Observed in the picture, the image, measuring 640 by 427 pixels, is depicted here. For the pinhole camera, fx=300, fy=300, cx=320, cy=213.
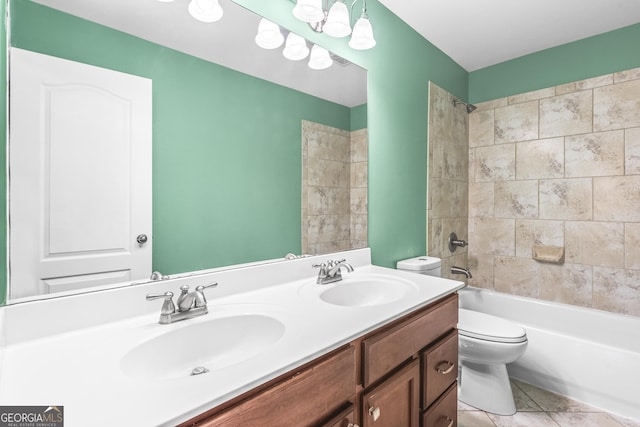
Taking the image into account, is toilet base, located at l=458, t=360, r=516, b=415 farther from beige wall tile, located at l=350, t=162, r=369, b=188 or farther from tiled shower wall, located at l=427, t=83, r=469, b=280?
beige wall tile, located at l=350, t=162, r=369, b=188

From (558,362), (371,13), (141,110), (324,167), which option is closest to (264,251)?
(324,167)

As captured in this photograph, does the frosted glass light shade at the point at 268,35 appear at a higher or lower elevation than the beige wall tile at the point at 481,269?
higher

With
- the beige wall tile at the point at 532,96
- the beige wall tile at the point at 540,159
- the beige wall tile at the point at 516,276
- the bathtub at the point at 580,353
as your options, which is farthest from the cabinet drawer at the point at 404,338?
the beige wall tile at the point at 532,96

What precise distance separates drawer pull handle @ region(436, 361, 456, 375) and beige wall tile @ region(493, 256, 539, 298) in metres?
1.60

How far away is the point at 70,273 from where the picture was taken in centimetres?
82

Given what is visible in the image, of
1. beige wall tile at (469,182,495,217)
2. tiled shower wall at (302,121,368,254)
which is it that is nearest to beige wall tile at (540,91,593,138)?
beige wall tile at (469,182,495,217)

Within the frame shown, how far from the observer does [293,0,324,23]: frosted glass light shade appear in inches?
46.9

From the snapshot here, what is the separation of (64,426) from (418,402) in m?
1.05

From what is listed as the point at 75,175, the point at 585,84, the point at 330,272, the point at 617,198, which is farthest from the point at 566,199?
the point at 75,175

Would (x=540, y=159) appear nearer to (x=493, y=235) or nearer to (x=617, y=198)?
(x=617, y=198)

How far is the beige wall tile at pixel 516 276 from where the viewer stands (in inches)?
94.4

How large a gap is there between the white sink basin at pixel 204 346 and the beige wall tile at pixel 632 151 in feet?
8.37

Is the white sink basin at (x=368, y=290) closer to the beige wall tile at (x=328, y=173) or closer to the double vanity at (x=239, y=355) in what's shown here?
the double vanity at (x=239, y=355)

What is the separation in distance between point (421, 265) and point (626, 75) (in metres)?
1.91
